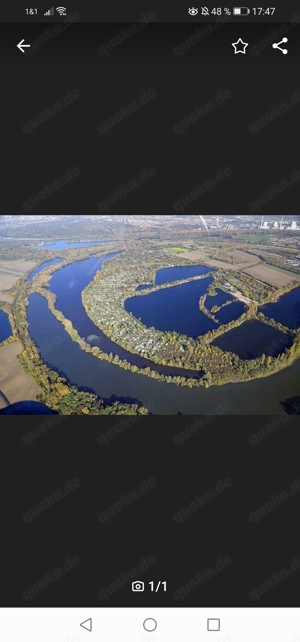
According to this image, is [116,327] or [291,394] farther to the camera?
[116,327]

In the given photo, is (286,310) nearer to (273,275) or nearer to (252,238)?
(273,275)

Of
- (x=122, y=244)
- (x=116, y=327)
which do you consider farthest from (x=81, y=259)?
(x=116, y=327)

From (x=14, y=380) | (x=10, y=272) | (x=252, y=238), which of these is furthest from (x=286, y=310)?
(x=10, y=272)

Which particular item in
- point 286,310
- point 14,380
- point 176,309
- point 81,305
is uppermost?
point 81,305

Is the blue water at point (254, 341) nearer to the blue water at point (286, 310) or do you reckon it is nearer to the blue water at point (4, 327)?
the blue water at point (286, 310)

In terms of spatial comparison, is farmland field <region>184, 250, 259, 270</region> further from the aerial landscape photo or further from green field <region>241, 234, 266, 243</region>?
green field <region>241, 234, 266, 243</region>

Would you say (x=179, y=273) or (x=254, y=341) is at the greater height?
(x=179, y=273)
